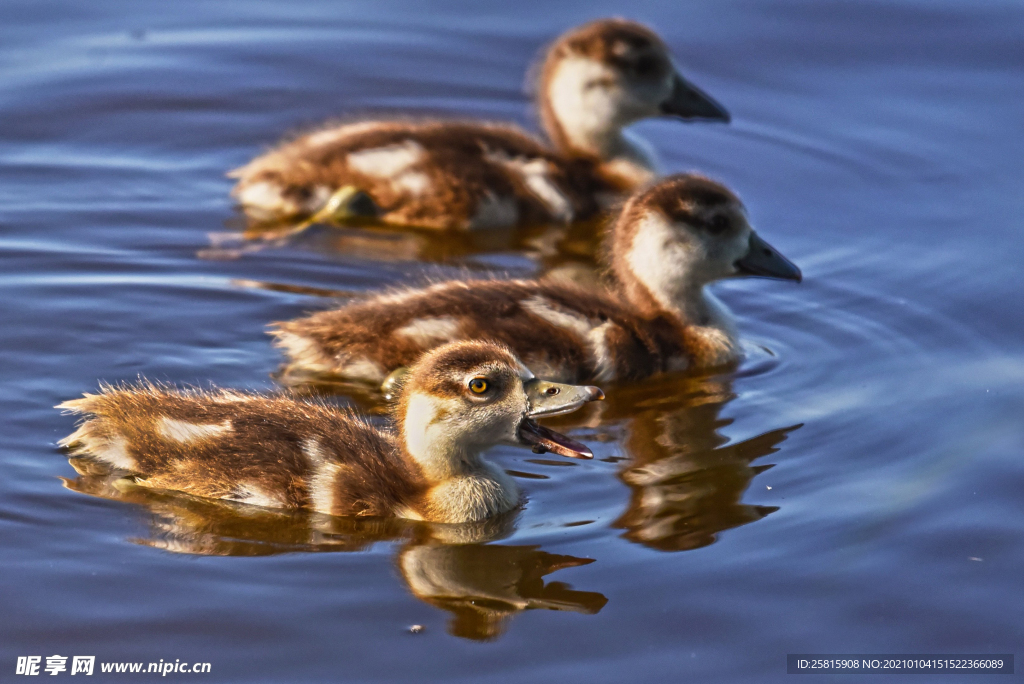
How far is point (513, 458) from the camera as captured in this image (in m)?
Result: 5.68

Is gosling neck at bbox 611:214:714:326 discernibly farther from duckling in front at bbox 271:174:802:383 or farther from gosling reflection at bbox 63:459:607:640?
gosling reflection at bbox 63:459:607:640

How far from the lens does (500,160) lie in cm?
793

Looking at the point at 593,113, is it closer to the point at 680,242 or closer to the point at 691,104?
the point at 691,104

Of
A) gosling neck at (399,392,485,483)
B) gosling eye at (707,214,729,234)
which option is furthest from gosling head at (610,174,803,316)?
gosling neck at (399,392,485,483)

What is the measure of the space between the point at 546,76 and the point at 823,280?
2130mm

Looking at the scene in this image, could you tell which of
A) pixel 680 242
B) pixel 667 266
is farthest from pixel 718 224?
pixel 667 266

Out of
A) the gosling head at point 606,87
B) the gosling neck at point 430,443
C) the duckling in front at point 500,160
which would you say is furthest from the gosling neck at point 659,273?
the gosling head at point 606,87

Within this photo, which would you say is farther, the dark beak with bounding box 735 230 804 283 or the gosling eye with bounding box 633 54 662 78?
the gosling eye with bounding box 633 54 662 78

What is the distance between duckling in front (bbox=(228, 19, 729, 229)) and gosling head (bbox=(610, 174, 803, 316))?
4.40 ft

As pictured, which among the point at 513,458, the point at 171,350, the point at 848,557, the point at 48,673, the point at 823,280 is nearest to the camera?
the point at 48,673

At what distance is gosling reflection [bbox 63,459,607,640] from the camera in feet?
15.5

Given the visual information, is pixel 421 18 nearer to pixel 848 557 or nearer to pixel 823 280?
pixel 823 280

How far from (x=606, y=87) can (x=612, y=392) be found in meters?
2.77

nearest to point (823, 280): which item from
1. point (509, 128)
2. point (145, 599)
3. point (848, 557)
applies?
point (509, 128)
